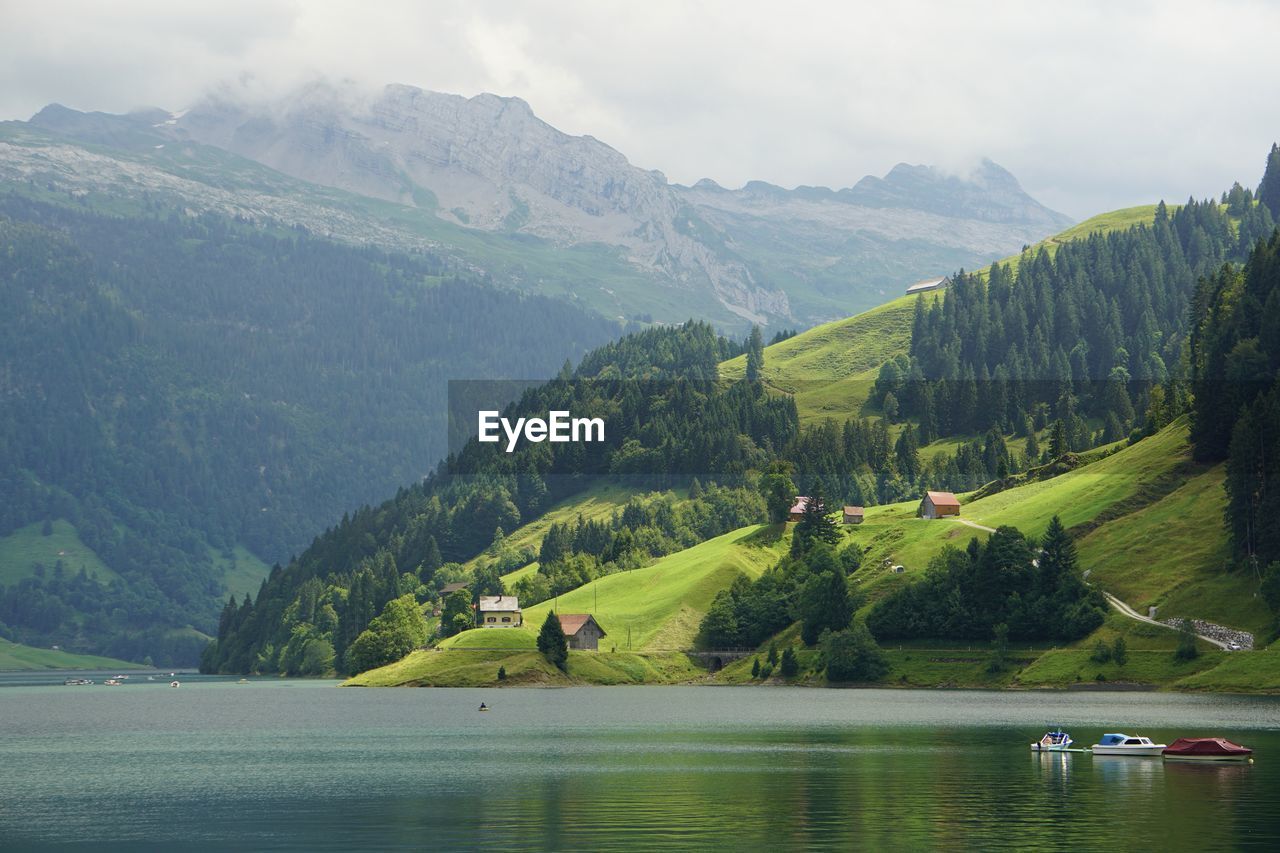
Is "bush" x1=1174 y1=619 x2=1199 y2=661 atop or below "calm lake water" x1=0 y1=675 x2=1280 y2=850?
atop

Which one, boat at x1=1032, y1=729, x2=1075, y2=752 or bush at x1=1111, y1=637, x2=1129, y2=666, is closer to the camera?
boat at x1=1032, y1=729, x2=1075, y2=752

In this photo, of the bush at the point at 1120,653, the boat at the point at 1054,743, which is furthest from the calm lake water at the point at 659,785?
the bush at the point at 1120,653

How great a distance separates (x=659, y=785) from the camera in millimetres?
103750

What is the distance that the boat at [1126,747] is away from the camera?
113250 mm

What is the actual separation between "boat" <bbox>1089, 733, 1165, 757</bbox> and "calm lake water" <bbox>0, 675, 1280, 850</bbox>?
122 centimetres

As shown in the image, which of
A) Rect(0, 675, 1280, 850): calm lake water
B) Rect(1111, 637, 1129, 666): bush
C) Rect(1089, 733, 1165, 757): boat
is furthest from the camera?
Rect(1111, 637, 1129, 666): bush

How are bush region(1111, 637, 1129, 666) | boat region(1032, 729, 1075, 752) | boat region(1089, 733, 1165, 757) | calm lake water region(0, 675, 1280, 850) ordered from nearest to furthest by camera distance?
calm lake water region(0, 675, 1280, 850)
boat region(1089, 733, 1165, 757)
boat region(1032, 729, 1075, 752)
bush region(1111, 637, 1129, 666)

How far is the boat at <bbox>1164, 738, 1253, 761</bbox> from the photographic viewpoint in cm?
10831

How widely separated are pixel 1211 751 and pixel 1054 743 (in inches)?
524

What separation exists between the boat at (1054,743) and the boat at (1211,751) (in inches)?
382

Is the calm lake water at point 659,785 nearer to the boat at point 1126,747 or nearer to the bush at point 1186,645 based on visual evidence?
the boat at point 1126,747

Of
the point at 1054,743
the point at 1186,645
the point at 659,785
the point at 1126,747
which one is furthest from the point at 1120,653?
the point at 659,785

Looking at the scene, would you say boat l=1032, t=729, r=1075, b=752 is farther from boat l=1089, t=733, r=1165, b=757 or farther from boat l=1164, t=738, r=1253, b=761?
boat l=1164, t=738, r=1253, b=761

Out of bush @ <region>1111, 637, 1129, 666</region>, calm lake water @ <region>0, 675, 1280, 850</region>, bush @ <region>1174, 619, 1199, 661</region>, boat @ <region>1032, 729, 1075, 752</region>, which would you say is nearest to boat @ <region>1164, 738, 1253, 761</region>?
calm lake water @ <region>0, 675, 1280, 850</region>
